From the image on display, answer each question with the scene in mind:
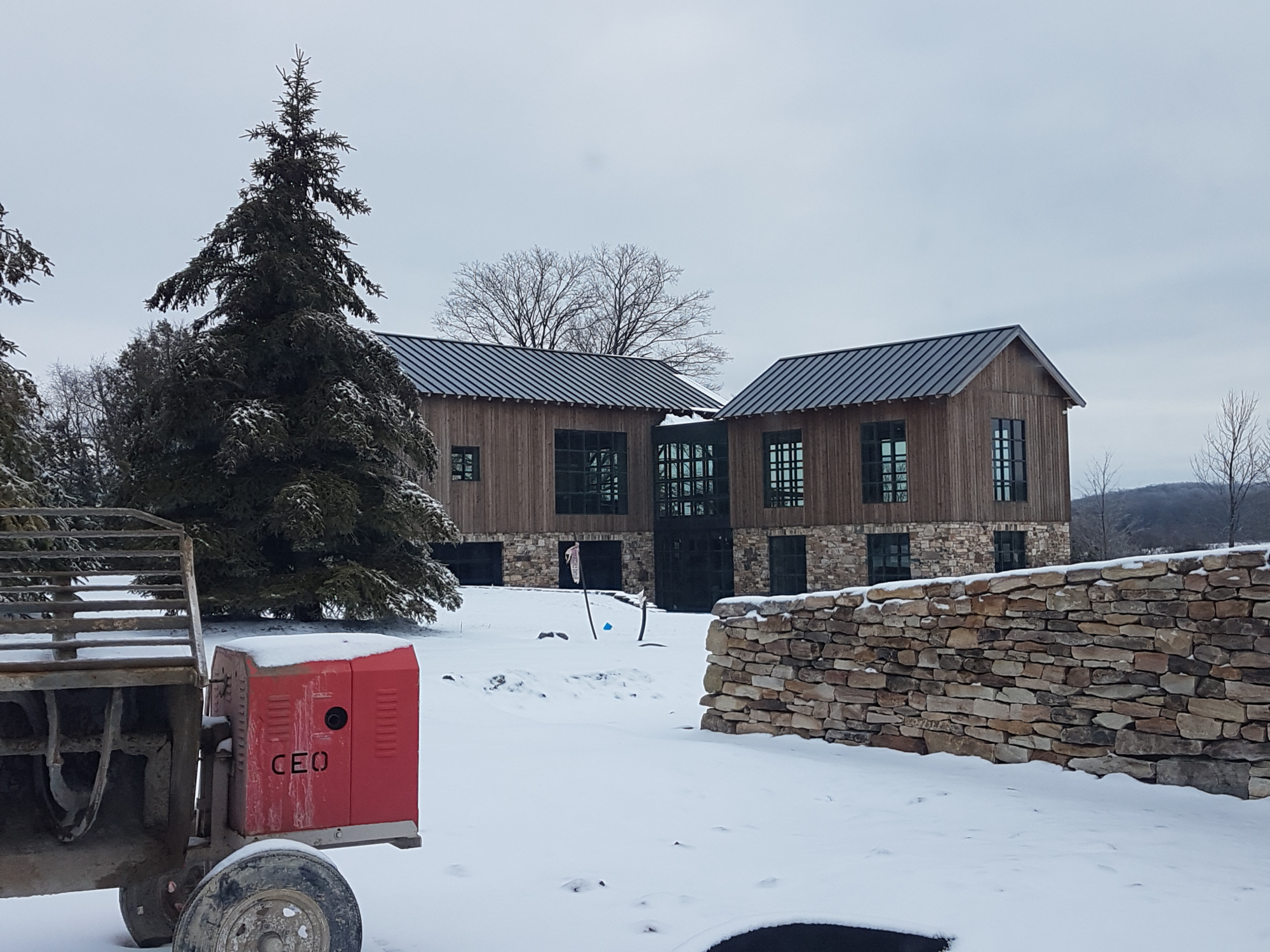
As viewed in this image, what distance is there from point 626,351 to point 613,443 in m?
21.6

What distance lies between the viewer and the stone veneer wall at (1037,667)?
7766 mm

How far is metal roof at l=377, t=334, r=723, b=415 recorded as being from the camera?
29859 mm

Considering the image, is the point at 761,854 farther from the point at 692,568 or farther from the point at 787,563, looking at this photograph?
the point at 692,568

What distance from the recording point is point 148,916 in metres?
5.21

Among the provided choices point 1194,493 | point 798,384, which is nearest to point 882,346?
point 798,384

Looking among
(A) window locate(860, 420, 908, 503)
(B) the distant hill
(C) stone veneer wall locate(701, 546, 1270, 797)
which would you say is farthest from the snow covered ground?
(B) the distant hill

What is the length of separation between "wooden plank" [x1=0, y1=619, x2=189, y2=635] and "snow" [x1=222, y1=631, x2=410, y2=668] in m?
0.33

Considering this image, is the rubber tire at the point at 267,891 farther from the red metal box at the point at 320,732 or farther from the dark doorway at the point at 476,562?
the dark doorway at the point at 476,562

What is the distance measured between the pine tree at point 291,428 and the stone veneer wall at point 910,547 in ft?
47.8

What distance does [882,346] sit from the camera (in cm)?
3064

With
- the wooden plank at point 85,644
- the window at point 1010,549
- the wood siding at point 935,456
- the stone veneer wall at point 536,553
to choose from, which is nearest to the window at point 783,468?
the wood siding at point 935,456

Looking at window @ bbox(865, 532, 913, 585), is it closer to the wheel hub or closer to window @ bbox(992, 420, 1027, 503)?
window @ bbox(992, 420, 1027, 503)

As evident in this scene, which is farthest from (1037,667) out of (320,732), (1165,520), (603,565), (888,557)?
(1165,520)

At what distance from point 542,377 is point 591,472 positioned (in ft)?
9.76
